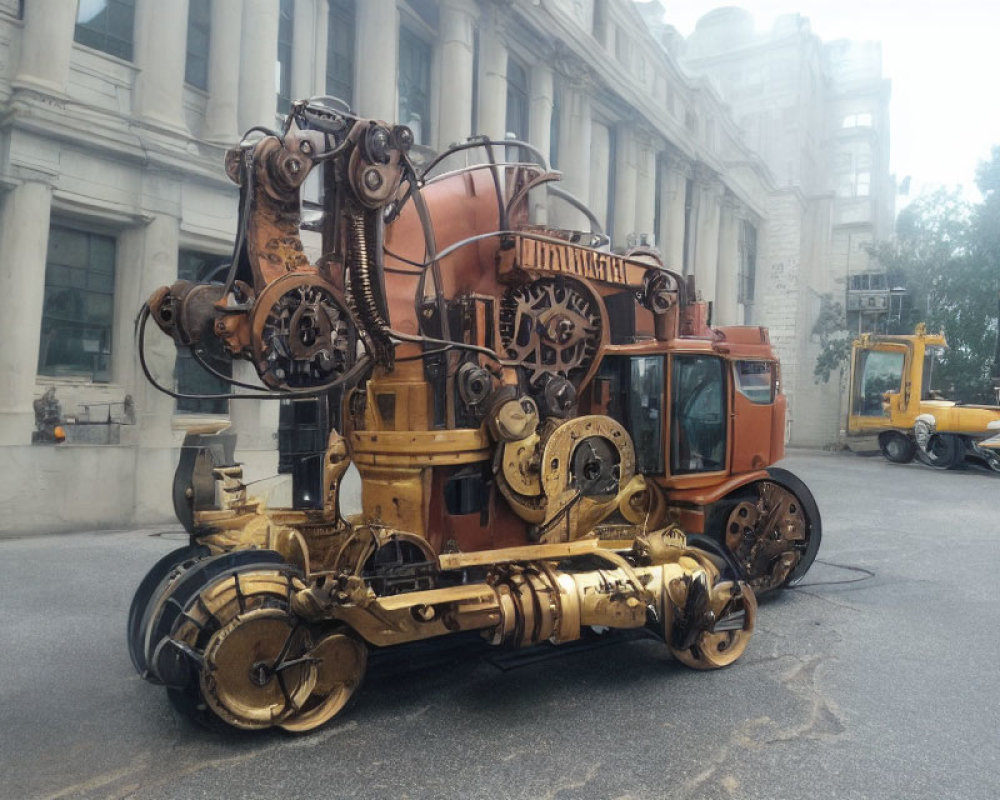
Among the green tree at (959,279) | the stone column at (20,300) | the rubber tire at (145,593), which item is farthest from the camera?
the green tree at (959,279)

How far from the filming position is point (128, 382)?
9.30m

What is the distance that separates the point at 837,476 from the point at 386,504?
44.6 feet

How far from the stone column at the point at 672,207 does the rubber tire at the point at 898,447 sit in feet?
21.7

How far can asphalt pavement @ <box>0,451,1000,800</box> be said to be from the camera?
328 centimetres

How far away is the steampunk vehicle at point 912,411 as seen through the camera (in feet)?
55.6

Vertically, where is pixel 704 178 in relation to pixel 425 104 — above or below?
above

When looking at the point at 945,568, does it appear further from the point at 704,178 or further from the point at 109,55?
the point at 704,178

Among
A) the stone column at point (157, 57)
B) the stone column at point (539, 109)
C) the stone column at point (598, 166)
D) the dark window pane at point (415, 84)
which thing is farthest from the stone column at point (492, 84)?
the stone column at point (157, 57)

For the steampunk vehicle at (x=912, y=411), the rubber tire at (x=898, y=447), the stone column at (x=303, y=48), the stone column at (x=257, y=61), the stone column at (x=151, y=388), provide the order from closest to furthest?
the stone column at (x=151, y=388), the stone column at (x=257, y=61), the stone column at (x=303, y=48), the steampunk vehicle at (x=912, y=411), the rubber tire at (x=898, y=447)

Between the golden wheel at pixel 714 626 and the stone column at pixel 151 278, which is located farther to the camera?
the stone column at pixel 151 278

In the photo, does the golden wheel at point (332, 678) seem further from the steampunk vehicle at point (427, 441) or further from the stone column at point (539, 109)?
the stone column at point (539, 109)

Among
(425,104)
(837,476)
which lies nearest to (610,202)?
(425,104)

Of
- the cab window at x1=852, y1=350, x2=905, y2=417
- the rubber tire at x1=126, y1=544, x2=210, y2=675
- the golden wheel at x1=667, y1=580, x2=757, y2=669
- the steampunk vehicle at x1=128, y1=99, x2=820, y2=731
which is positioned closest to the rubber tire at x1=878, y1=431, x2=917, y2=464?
the cab window at x1=852, y1=350, x2=905, y2=417

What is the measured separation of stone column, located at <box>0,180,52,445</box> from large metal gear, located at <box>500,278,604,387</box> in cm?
604
